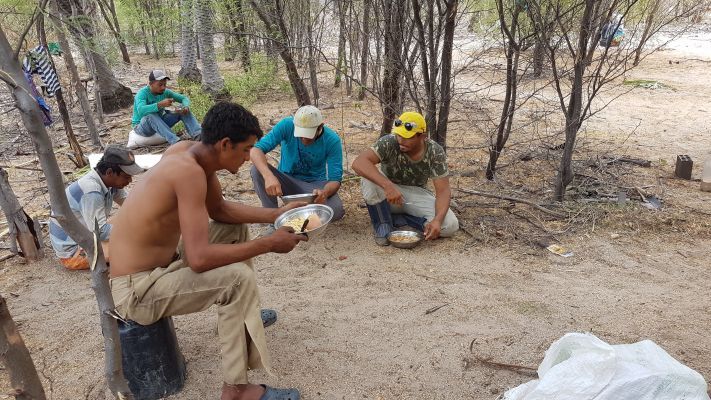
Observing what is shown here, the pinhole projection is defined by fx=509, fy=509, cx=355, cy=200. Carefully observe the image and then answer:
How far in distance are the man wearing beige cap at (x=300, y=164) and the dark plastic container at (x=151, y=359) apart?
180 centimetres

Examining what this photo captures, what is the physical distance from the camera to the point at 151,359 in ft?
7.74

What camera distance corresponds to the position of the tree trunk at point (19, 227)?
385 centimetres

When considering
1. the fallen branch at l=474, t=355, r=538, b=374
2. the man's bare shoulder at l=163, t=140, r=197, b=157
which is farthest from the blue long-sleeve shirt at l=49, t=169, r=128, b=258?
the fallen branch at l=474, t=355, r=538, b=374

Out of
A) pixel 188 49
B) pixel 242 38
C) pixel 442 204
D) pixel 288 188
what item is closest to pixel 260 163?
pixel 288 188

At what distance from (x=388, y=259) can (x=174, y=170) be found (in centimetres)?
210

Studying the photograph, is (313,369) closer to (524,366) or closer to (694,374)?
(524,366)

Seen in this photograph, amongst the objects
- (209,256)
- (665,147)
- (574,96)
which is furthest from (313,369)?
(665,147)

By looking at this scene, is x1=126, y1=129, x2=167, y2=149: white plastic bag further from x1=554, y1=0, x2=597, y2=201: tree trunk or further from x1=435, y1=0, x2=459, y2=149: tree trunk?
x1=554, y1=0, x2=597, y2=201: tree trunk

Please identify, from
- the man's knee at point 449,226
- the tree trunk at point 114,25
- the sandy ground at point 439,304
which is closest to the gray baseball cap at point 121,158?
the sandy ground at point 439,304

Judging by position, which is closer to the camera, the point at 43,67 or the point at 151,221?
the point at 151,221

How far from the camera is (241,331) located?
89.0 inches

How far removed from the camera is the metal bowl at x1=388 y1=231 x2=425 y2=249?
4031 mm

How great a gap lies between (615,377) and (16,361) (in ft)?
6.52

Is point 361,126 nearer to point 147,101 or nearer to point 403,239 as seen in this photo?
point 147,101
